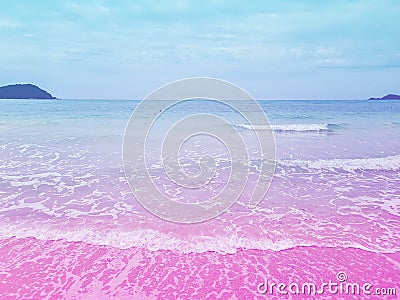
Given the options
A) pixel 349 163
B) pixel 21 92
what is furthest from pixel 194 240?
pixel 21 92

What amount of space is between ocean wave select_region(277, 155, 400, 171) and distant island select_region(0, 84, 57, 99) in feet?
628

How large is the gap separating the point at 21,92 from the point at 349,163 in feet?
633

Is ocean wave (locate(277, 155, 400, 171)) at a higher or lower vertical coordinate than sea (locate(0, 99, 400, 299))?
higher


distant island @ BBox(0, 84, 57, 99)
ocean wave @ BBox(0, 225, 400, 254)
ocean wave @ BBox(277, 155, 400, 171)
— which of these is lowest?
ocean wave @ BBox(0, 225, 400, 254)

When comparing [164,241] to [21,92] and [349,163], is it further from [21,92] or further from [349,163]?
[21,92]

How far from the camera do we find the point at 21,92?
559 feet

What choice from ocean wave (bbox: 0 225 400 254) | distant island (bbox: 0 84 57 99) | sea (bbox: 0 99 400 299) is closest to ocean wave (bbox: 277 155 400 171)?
sea (bbox: 0 99 400 299)

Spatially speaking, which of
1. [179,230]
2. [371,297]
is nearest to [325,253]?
[371,297]

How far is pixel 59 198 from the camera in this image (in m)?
8.95

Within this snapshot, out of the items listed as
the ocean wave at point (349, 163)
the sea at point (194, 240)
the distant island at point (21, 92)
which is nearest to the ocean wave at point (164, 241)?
the sea at point (194, 240)

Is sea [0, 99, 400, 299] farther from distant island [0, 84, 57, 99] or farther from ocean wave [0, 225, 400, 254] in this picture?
distant island [0, 84, 57, 99]

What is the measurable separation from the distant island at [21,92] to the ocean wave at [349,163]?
191 metres

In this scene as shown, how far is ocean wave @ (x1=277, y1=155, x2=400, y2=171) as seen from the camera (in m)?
13.1

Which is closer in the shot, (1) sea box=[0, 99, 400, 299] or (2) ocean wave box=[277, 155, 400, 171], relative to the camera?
(1) sea box=[0, 99, 400, 299]
